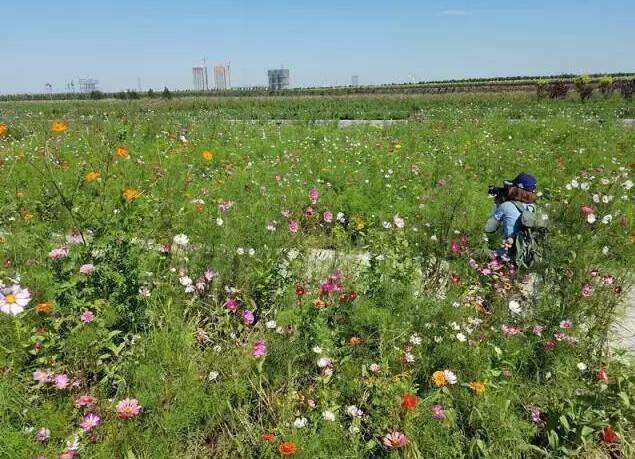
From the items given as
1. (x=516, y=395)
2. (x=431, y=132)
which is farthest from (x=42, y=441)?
(x=431, y=132)

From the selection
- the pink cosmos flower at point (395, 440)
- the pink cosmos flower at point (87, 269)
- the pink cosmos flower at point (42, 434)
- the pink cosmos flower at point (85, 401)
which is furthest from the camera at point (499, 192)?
the pink cosmos flower at point (42, 434)

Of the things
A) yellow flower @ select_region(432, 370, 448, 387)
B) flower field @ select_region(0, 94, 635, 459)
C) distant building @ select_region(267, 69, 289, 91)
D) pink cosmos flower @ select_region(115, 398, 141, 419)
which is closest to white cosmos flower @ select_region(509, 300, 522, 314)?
flower field @ select_region(0, 94, 635, 459)

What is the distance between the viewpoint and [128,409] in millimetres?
2115

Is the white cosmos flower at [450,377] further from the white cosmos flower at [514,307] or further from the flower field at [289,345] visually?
the white cosmos flower at [514,307]

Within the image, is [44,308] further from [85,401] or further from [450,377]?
[450,377]

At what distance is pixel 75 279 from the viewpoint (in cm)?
276

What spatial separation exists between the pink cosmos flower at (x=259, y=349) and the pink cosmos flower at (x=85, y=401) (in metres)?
0.83

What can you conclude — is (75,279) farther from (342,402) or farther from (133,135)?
(133,135)

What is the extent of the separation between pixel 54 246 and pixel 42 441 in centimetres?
185

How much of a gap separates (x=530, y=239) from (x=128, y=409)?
3385mm

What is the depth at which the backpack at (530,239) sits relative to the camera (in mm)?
3961

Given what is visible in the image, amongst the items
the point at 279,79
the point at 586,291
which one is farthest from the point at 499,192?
the point at 279,79

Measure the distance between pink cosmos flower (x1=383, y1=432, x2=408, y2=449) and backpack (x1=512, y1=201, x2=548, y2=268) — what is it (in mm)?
2228

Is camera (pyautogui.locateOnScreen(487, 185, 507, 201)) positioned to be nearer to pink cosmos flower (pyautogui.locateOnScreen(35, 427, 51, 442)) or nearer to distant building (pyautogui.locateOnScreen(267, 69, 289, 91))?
pink cosmos flower (pyautogui.locateOnScreen(35, 427, 51, 442))
